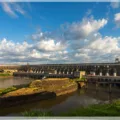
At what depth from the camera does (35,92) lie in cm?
557

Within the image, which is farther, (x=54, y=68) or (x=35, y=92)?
(x=35, y=92)

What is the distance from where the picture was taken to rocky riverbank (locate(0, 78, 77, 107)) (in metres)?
4.79

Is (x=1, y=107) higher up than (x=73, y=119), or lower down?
lower down

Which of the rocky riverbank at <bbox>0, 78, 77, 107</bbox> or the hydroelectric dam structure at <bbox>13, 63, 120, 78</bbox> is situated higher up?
the hydroelectric dam structure at <bbox>13, 63, 120, 78</bbox>

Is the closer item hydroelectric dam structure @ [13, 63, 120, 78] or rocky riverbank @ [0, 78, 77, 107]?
hydroelectric dam structure @ [13, 63, 120, 78]

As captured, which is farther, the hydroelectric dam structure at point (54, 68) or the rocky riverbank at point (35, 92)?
the rocky riverbank at point (35, 92)

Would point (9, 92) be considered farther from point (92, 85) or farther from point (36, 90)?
point (92, 85)

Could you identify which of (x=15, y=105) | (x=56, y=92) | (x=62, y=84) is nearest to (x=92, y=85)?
(x=62, y=84)

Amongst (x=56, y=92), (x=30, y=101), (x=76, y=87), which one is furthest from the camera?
(x=76, y=87)

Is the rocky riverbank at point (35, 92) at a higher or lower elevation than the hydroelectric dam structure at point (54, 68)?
lower

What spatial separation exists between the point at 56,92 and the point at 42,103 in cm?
129

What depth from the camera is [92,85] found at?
9.34 m

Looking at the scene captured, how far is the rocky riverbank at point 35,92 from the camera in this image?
479cm

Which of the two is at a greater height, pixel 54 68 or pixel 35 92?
pixel 54 68
